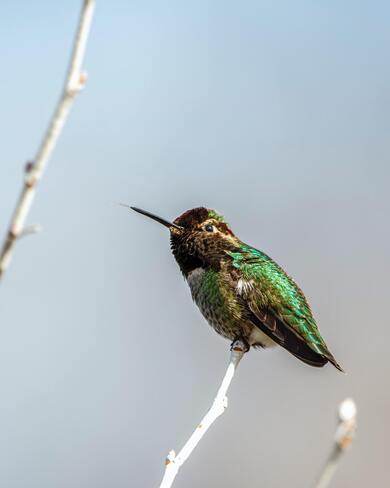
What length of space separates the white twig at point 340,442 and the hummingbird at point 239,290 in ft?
9.59

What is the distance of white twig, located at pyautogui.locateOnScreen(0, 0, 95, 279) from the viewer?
0.93 metres

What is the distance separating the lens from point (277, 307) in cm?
398

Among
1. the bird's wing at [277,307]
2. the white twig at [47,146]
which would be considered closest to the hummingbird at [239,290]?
the bird's wing at [277,307]

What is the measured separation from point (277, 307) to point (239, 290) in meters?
0.23

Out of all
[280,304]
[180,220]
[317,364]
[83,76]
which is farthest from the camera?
[180,220]

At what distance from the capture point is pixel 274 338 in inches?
151

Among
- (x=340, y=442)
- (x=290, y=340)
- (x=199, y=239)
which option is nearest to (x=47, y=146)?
(x=340, y=442)

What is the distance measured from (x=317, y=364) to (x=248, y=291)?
2.01 ft

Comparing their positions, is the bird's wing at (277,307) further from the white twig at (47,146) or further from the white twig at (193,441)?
the white twig at (47,146)

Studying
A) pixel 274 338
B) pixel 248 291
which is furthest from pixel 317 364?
pixel 248 291

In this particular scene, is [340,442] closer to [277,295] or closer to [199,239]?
[277,295]

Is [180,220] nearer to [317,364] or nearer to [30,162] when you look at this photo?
[317,364]

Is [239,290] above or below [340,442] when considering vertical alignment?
below

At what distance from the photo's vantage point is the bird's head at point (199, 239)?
13.8 ft
